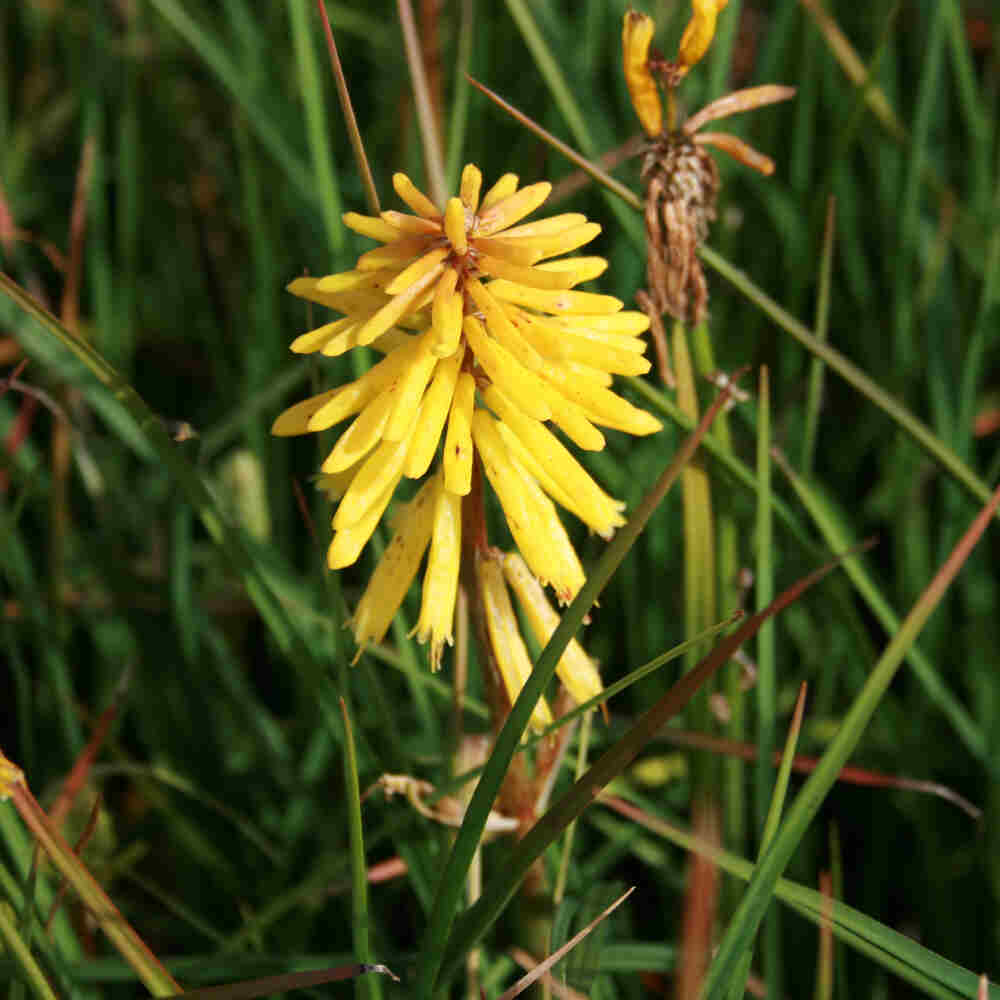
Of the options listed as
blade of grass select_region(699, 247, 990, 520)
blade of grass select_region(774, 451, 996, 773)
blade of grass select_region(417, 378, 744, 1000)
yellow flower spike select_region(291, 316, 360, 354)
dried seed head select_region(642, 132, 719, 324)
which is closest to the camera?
blade of grass select_region(417, 378, 744, 1000)

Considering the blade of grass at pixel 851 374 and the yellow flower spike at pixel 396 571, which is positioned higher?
the blade of grass at pixel 851 374

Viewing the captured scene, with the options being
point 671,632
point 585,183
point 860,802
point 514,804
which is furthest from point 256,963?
point 585,183

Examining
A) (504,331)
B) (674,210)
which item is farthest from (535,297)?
(674,210)

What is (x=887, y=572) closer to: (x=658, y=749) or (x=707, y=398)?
(x=658, y=749)

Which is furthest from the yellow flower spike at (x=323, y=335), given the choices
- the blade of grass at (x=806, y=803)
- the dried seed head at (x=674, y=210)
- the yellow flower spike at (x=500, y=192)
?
the blade of grass at (x=806, y=803)

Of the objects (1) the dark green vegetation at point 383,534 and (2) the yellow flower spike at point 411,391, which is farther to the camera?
(1) the dark green vegetation at point 383,534

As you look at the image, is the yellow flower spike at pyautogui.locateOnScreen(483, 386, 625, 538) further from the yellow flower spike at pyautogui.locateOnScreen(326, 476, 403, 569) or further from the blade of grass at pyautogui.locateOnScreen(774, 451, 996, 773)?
the blade of grass at pyautogui.locateOnScreen(774, 451, 996, 773)

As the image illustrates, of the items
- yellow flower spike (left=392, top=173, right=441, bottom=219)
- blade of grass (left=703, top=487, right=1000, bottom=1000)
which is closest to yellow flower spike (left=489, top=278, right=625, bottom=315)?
yellow flower spike (left=392, top=173, right=441, bottom=219)

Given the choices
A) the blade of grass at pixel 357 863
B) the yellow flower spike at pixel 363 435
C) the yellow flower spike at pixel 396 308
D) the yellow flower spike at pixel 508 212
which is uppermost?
the yellow flower spike at pixel 508 212

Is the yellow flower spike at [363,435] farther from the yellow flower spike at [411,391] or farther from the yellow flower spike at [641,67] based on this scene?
the yellow flower spike at [641,67]
